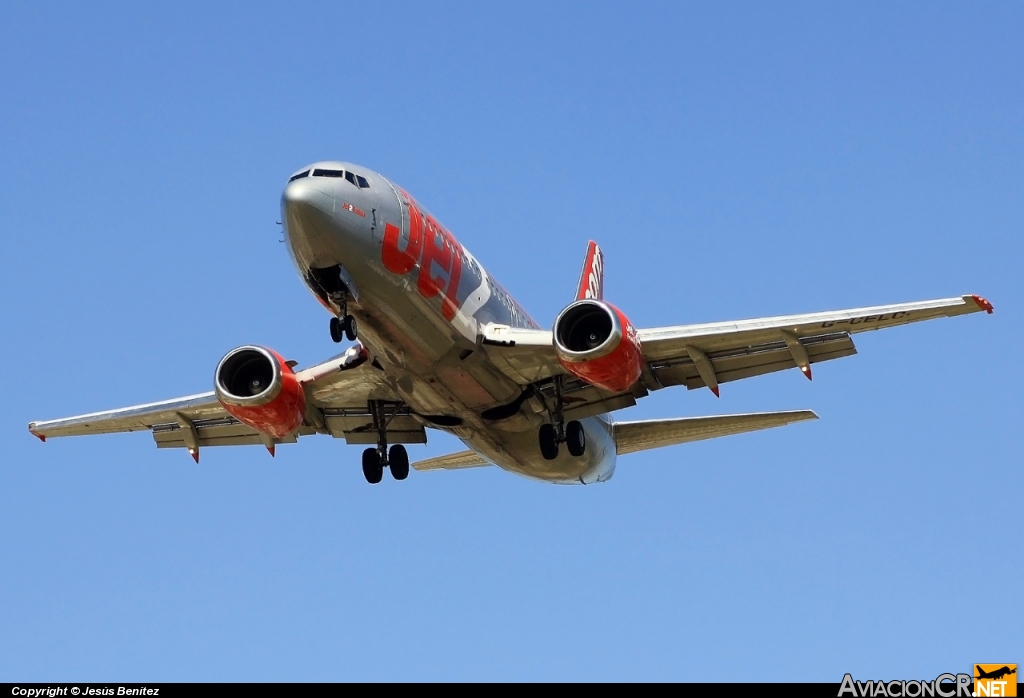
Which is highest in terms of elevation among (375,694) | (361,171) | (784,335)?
(361,171)

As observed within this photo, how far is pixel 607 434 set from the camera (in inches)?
1560

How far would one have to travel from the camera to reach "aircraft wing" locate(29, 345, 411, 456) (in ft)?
119

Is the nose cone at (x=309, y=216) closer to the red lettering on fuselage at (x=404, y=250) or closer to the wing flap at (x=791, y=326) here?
the red lettering on fuselage at (x=404, y=250)

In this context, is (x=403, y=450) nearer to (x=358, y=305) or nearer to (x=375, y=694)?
(x=358, y=305)

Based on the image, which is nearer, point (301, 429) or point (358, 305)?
point (358, 305)

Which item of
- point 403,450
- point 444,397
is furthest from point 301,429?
point 444,397

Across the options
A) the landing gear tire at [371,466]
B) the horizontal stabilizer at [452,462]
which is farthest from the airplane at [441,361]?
the horizontal stabilizer at [452,462]

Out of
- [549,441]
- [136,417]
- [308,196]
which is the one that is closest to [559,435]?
[549,441]

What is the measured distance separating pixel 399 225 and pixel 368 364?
440 centimetres

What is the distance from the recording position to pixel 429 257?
3186cm

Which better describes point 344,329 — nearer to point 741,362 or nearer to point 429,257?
point 429,257

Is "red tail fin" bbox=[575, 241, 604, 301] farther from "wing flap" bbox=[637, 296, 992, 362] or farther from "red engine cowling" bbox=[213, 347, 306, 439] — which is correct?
"red engine cowling" bbox=[213, 347, 306, 439]

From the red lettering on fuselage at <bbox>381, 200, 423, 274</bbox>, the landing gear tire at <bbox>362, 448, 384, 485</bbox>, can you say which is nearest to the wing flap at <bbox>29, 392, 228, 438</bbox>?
the landing gear tire at <bbox>362, 448, 384, 485</bbox>

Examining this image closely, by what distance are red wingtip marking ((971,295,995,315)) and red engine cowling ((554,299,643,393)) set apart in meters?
7.28
